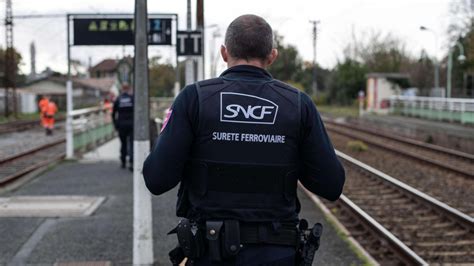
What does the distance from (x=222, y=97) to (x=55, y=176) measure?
1033 centimetres

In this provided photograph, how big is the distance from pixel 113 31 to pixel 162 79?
4740 cm

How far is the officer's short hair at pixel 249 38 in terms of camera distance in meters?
2.95

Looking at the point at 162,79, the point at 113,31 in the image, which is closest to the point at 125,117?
the point at 113,31

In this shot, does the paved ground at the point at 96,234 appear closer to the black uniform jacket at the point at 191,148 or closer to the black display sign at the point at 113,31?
the black uniform jacket at the point at 191,148

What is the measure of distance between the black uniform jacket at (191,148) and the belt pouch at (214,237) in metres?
0.25

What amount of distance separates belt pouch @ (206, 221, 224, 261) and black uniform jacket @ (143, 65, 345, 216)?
0.25m

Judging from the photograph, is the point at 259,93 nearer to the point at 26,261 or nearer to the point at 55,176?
the point at 26,261

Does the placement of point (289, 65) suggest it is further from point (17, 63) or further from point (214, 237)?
point (214, 237)

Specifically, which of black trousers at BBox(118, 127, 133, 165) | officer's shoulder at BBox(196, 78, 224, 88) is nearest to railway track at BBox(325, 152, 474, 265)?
officer's shoulder at BBox(196, 78, 224, 88)

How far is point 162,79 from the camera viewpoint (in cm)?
6166

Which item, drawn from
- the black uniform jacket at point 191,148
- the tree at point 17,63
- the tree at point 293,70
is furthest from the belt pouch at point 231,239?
the tree at point 293,70

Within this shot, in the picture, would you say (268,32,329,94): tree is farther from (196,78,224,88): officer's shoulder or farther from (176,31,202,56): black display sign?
(196,78,224,88): officer's shoulder

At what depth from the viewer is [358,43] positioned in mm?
72188

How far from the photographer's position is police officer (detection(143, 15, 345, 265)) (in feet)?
9.30
